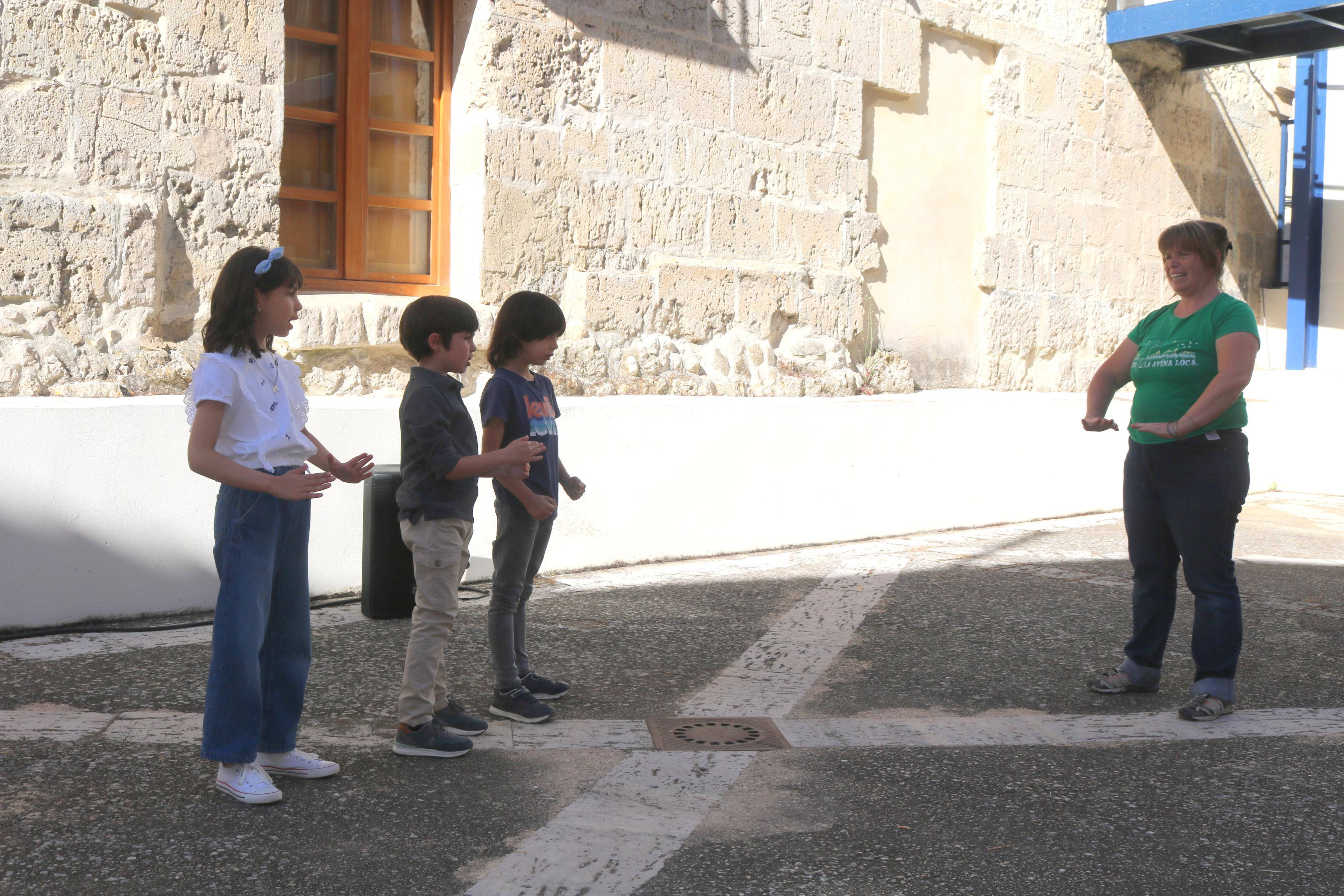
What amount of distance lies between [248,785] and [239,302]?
3.83ft

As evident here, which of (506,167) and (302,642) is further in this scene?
(506,167)

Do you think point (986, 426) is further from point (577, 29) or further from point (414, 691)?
point (414, 691)

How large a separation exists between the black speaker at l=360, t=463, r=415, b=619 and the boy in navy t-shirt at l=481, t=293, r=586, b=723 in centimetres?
131

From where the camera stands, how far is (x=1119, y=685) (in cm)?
412

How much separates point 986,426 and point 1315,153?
609cm

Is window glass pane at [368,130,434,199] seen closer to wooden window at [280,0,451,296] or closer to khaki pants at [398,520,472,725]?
wooden window at [280,0,451,296]

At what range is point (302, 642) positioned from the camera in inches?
123

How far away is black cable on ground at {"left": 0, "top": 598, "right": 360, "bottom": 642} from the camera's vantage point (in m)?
4.48

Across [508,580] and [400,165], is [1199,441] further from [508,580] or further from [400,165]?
[400,165]

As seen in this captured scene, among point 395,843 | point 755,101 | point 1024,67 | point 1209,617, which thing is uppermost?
point 1024,67

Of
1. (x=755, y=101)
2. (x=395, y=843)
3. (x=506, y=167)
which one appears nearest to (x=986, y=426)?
(x=755, y=101)

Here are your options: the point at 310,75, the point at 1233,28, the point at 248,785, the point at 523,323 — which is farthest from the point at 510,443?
the point at 1233,28

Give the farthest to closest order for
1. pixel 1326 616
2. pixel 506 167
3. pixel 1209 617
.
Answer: pixel 506 167, pixel 1326 616, pixel 1209 617

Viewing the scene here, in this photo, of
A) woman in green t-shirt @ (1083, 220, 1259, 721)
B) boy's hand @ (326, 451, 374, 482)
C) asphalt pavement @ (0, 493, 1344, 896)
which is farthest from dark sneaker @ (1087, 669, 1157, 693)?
boy's hand @ (326, 451, 374, 482)
